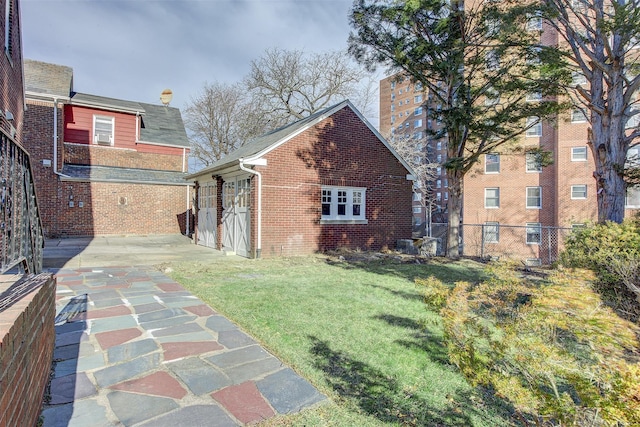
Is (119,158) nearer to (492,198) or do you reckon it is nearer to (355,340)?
(355,340)

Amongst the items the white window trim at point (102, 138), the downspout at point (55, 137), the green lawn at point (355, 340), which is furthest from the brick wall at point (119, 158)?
the green lawn at point (355, 340)

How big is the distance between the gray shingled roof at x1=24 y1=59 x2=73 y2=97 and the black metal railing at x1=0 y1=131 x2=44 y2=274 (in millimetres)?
15154

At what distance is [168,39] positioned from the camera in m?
14.6

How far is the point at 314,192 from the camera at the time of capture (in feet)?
37.7

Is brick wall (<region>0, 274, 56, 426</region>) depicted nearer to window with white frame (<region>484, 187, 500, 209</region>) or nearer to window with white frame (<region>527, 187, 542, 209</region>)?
window with white frame (<region>484, 187, 500, 209</region>)

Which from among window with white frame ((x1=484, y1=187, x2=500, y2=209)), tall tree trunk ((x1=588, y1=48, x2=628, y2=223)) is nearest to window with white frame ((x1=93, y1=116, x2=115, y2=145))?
tall tree trunk ((x1=588, y1=48, x2=628, y2=223))

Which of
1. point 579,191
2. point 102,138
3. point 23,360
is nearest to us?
point 23,360

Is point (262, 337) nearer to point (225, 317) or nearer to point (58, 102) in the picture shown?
point (225, 317)

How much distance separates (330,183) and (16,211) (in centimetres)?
895

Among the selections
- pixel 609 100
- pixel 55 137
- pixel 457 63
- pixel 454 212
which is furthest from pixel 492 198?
pixel 55 137

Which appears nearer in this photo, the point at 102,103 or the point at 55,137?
the point at 55,137

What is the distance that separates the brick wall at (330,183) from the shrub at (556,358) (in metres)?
8.39

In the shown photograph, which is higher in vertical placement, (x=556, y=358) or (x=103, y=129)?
(x=103, y=129)

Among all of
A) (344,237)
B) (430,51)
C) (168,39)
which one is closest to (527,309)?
(344,237)
